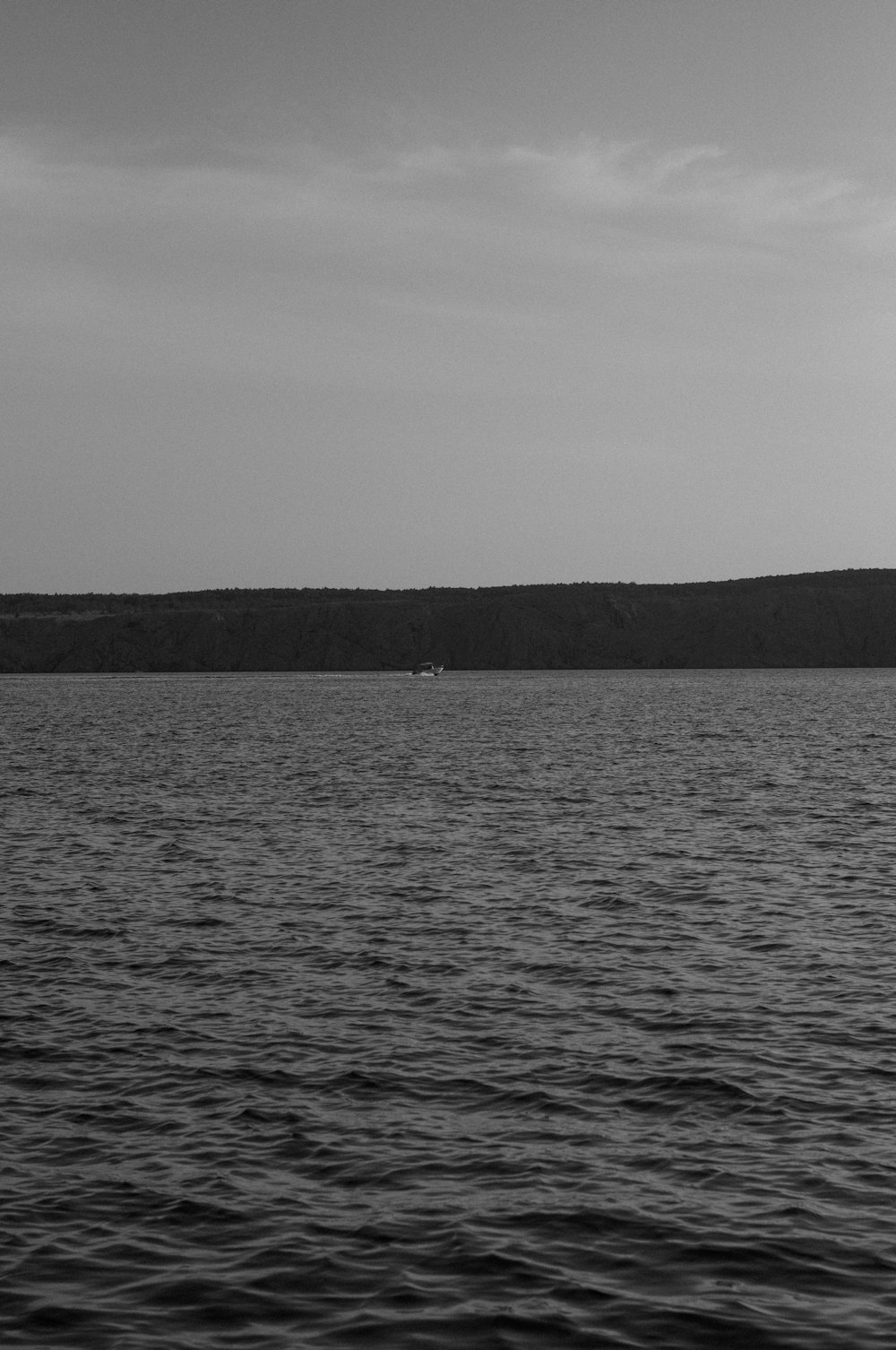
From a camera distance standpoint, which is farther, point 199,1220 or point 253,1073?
point 253,1073

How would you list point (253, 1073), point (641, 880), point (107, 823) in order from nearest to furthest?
point (253, 1073) → point (641, 880) → point (107, 823)

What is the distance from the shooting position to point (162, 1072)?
17.4m

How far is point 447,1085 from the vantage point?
16969 millimetres

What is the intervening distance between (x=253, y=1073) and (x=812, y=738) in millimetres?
68576

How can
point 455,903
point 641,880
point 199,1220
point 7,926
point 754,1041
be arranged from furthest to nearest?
point 641,880 < point 455,903 < point 7,926 < point 754,1041 < point 199,1220

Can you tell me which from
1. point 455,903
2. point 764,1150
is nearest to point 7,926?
point 455,903

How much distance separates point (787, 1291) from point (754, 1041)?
22.3 ft

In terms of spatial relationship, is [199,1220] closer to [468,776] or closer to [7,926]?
[7,926]

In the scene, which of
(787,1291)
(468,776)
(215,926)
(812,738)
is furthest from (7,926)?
(812,738)

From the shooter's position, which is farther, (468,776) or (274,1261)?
(468,776)

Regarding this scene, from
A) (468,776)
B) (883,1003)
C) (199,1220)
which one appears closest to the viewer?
(199,1220)

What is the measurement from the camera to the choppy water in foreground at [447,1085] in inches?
468

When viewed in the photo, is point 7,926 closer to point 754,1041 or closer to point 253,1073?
point 253,1073

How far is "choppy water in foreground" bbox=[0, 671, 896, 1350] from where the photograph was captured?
11.9 m
